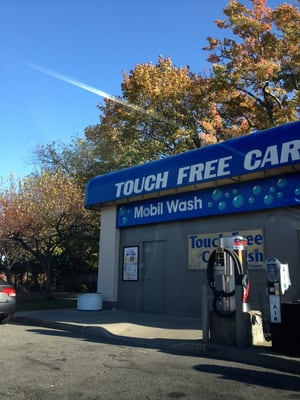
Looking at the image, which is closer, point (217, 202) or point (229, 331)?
point (229, 331)

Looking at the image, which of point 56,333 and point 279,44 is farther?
point 279,44

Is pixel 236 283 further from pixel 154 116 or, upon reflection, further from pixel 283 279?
pixel 154 116

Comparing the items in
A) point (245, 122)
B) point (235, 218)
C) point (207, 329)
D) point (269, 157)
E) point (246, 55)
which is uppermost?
point (246, 55)

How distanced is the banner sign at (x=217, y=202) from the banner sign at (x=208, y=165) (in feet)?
1.84

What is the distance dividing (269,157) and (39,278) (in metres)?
26.0

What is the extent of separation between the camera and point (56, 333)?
1046cm

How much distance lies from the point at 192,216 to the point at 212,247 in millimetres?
1167

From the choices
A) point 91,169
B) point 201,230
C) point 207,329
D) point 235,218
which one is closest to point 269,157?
point 235,218

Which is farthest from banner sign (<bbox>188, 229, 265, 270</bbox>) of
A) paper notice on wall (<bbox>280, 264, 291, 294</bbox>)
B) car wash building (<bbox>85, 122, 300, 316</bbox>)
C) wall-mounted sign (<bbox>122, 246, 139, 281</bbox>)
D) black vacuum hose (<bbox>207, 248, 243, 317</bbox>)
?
paper notice on wall (<bbox>280, 264, 291, 294</bbox>)

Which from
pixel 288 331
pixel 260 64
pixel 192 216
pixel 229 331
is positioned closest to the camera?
pixel 288 331

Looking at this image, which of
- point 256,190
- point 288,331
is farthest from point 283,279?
point 256,190

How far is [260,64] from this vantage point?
1962 centimetres

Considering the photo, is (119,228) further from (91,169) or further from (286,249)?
(91,169)

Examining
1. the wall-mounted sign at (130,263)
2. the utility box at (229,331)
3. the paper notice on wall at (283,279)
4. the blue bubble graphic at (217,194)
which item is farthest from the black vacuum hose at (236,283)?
the wall-mounted sign at (130,263)
